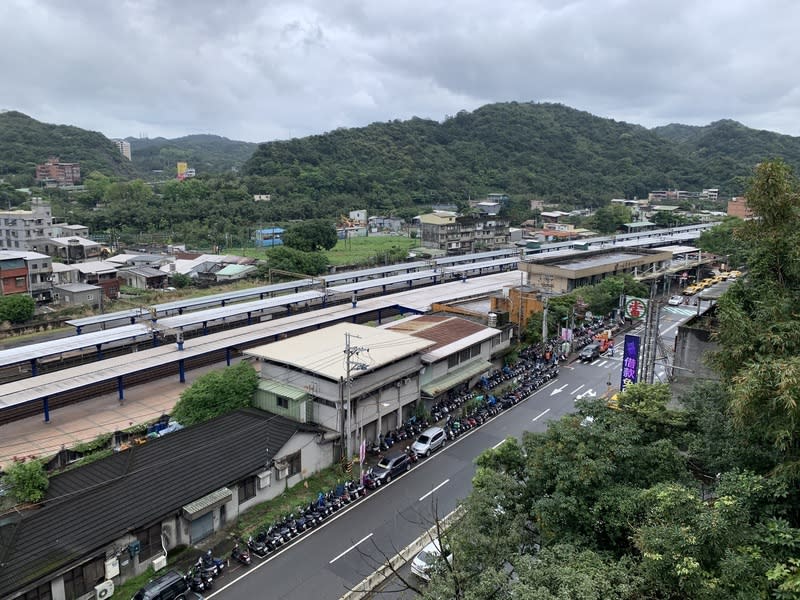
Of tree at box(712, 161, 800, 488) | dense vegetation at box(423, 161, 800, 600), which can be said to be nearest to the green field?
dense vegetation at box(423, 161, 800, 600)

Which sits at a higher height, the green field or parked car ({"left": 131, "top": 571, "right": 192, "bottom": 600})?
the green field

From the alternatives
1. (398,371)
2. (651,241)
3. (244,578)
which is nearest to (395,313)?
(398,371)

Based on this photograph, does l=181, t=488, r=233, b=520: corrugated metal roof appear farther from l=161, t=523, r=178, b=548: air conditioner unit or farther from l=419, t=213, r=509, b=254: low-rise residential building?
l=419, t=213, r=509, b=254: low-rise residential building

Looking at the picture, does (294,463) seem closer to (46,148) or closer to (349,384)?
(349,384)

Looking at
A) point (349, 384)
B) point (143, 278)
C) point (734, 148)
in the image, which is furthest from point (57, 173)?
point (734, 148)

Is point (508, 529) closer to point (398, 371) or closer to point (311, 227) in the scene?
point (398, 371)

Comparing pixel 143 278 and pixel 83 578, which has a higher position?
pixel 143 278

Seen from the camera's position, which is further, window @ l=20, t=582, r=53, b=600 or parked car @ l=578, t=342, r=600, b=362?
parked car @ l=578, t=342, r=600, b=362

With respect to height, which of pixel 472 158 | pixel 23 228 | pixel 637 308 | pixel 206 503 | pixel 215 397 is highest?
pixel 472 158
